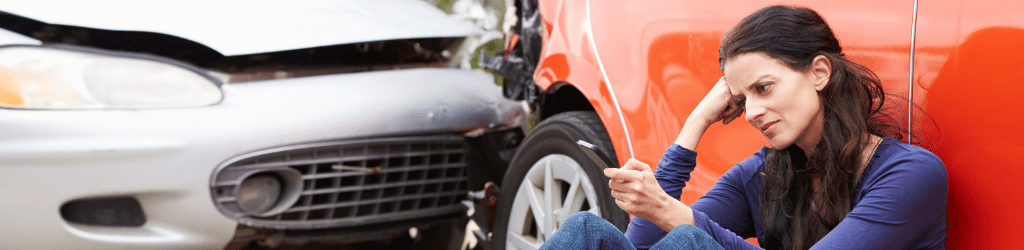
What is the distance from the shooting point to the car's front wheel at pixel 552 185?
1987 millimetres

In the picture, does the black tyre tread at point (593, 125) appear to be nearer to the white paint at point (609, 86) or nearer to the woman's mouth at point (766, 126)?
the white paint at point (609, 86)

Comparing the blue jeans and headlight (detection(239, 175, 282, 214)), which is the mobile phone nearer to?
the blue jeans

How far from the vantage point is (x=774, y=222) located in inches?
56.4

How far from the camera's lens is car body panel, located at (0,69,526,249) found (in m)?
2.50

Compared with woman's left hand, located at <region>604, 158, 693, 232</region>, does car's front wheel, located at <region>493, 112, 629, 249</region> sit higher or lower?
lower

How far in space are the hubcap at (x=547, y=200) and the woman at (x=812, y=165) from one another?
671mm

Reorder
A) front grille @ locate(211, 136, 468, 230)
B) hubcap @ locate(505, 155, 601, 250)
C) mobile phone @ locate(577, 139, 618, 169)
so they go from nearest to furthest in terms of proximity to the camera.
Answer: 1. mobile phone @ locate(577, 139, 618, 169)
2. hubcap @ locate(505, 155, 601, 250)
3. front grille @ locate(211, 136, 468, 230)

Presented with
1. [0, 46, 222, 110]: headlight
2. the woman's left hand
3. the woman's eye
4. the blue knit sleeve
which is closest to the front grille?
[0, 46, 222, 110]: headlight

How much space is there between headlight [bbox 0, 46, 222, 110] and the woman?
1.89 meters

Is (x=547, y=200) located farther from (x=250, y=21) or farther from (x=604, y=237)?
(x=250, y=21)

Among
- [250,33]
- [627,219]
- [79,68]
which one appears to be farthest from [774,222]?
[79,68]

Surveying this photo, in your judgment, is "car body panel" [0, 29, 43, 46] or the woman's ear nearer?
the woman's ear

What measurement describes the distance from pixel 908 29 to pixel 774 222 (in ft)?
1.40

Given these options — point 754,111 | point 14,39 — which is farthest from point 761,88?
point 14,39
